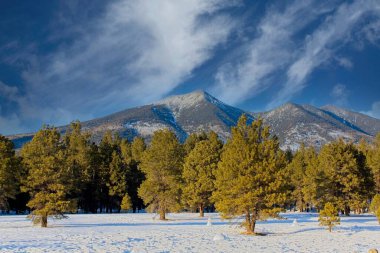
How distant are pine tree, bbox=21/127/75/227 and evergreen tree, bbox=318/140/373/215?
3810 cm

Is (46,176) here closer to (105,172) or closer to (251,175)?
(251,175)

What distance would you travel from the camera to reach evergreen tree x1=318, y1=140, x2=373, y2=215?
56.4 m

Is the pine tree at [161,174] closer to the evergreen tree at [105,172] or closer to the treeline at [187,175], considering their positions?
the treeline at [187,175]

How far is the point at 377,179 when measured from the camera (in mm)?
71438

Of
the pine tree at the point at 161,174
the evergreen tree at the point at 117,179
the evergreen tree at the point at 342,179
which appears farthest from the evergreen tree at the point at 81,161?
the evergreen tree at the point at 342,179

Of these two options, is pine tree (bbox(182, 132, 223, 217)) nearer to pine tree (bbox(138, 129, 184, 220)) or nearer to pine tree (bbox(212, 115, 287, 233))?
pine tree (bbox(138, 129, 184, 220))

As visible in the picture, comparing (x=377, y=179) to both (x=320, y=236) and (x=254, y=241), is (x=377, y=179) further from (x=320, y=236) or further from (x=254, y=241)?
(x=254, y=241)

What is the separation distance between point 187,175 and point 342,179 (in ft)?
75.1

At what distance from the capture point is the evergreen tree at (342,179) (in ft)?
185

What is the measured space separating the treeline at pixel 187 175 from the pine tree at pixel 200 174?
0.46ft

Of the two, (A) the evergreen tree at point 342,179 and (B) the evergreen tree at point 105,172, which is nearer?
(A) the evergreen tree at point 342,179

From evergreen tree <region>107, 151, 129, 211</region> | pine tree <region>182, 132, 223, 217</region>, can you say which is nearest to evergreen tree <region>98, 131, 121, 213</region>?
evergreen tree <region>107, 151, 129, 211</region>

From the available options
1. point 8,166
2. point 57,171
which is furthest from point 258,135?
point 8,166

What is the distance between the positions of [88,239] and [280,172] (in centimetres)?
1455
